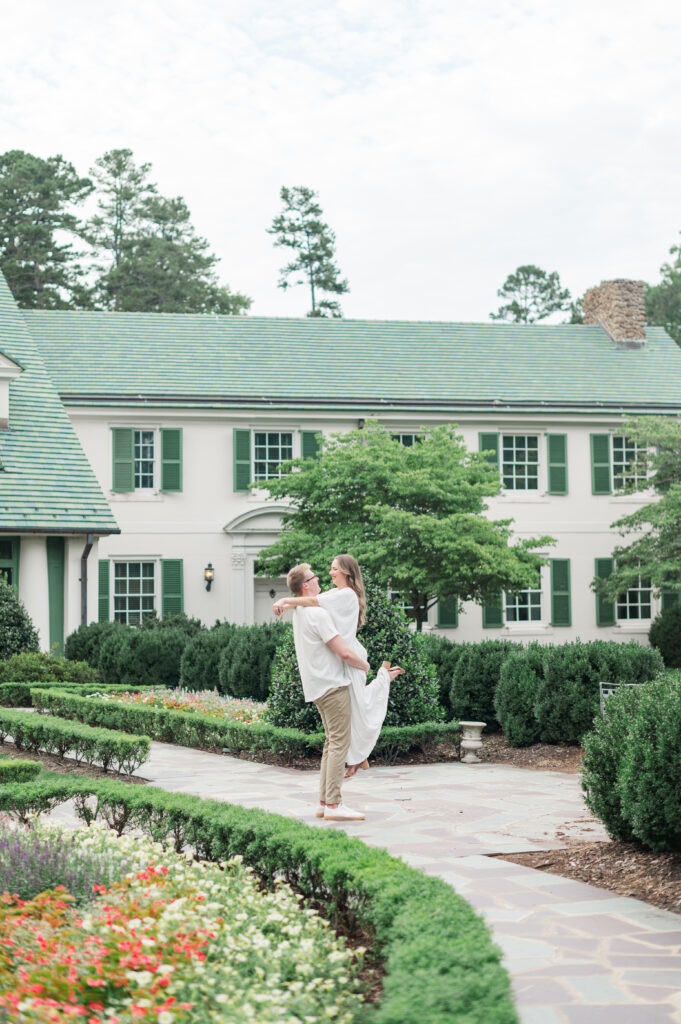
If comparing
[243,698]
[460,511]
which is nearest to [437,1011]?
[243,698]

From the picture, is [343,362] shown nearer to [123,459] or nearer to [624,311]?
[123,459]

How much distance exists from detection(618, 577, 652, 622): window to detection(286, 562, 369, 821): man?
18.8 metres

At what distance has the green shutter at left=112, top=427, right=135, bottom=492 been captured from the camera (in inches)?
906

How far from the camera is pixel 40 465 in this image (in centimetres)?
2025

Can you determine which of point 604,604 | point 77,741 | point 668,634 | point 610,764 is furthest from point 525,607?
point 610,764

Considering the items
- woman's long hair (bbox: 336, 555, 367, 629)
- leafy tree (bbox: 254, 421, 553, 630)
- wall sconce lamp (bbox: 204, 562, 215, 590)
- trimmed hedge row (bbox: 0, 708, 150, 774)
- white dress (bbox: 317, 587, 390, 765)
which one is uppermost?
leafy tree (bbox: 254, 421, 553, 630)

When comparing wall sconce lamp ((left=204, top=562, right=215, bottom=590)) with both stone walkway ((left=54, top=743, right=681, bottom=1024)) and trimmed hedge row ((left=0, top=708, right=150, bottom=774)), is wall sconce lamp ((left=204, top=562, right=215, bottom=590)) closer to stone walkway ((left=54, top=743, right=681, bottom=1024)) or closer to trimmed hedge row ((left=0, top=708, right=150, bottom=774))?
trimmed hedge row ((left=0, top=708, right=150, bottom=774))

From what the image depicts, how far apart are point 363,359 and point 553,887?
2098cm

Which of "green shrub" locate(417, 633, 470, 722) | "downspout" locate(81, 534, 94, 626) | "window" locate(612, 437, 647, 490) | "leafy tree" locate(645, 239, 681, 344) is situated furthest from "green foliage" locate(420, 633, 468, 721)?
"leafy tree" locate(645, 239, 681, 344)

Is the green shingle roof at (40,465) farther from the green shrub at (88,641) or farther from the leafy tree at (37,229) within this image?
the leafy tree at (37,229)

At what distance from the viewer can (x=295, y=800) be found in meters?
8.30

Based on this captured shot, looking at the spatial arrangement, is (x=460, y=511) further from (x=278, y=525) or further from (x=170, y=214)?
(x=170, y=214)

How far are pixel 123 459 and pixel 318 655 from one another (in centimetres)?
1660

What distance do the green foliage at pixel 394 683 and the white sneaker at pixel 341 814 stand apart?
3493mm
